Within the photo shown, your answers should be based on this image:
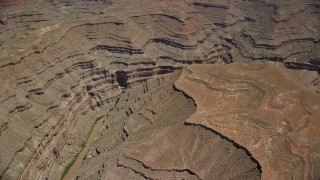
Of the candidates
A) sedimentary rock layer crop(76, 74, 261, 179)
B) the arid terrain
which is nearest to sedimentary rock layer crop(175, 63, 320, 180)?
the arid terrain

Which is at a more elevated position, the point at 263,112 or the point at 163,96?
the point at 263,112

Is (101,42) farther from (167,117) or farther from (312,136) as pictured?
(312,136)

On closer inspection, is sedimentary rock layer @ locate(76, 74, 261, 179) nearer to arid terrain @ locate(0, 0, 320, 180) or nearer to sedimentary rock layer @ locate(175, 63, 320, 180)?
arid terrain @ locate(0, 0, 320, 180)

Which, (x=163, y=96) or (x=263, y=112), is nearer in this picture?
(x=263, y=112)

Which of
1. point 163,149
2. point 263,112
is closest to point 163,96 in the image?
point 163,149

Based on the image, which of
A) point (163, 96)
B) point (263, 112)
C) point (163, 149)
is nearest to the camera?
point (263, 112)

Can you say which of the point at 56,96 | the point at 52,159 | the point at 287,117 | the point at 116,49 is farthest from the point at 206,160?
the point at 116,49

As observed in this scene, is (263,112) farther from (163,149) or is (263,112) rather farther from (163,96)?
(163,96)
